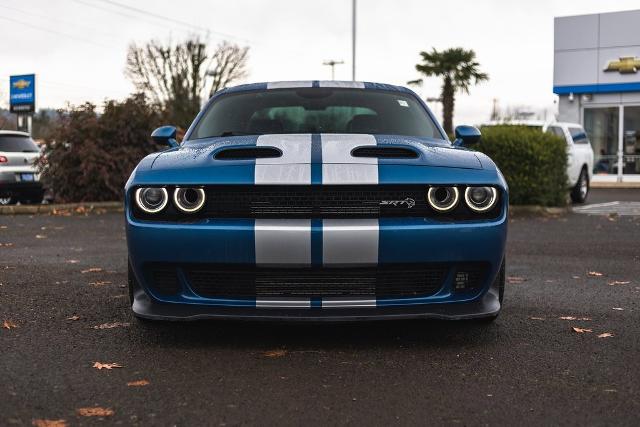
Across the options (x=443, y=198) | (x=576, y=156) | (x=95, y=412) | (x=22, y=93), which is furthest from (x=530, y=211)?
(x=22, y=93)

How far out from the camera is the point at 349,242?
141 inches

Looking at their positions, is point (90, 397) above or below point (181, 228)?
below

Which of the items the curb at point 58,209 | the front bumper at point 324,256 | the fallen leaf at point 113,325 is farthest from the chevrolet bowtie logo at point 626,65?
the fallen leaf at point 113,325

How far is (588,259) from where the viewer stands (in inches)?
309

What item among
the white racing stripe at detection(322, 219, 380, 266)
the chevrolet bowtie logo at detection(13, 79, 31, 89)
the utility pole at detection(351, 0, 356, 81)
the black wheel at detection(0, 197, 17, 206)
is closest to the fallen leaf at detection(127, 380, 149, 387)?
the white racing stripe at detection(322, 219, 380, 266)

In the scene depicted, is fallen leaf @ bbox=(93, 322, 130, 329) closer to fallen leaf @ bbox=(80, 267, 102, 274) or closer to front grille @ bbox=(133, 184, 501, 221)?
front grille @ bbox=(133, 184, 501, 221)

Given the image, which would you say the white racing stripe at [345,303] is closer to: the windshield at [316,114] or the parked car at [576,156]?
the windshield at [316,114]

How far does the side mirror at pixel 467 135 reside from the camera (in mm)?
5133

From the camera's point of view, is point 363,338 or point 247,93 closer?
point 363,338

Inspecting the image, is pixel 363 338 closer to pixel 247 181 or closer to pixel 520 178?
pixel 247 181

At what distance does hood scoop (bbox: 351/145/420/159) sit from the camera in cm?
391

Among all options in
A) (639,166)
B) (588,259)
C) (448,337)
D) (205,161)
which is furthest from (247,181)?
(639,166)

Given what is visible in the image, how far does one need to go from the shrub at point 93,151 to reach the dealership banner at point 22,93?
23653mm

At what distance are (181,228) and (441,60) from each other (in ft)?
111
